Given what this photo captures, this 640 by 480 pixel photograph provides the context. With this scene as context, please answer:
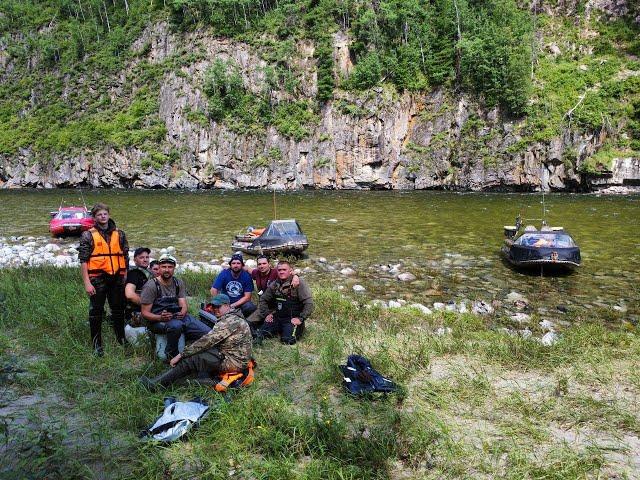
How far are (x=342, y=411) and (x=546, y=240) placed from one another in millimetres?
11978

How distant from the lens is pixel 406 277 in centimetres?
1355

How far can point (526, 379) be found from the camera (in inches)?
233

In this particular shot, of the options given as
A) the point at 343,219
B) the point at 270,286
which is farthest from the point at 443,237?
the point at 270,286

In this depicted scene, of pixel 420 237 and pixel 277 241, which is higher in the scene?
pixel 277 241

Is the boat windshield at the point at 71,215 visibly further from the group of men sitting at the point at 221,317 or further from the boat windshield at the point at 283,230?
the group of men sitting at the point at 221,317

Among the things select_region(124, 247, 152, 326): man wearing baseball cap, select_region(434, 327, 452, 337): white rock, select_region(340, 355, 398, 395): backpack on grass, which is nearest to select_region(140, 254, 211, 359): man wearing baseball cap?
select_region(124, 247, 152, 326): man wearing baseball cap

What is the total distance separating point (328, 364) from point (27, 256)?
16.3 m

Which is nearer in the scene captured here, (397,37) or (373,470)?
(373,470)

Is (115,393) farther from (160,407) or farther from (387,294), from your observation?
(387,294)

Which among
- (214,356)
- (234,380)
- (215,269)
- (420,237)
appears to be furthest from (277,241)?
(234,380)

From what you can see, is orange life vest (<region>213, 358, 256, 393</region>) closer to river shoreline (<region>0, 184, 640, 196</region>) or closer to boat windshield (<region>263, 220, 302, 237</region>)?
boat windshield (<region>263, 220, 302, 237</region>)

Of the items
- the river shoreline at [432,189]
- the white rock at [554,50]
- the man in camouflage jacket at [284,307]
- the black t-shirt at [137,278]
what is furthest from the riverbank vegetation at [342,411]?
the white rock at [554,50]

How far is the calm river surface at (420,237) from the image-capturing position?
12.3 meters

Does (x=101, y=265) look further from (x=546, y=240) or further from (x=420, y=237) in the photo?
(x=420, y=237)
